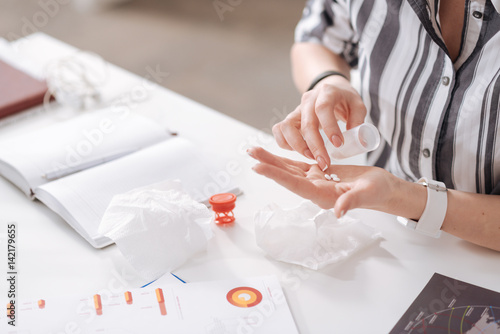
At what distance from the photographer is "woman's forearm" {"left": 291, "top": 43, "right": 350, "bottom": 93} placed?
1.36 metres

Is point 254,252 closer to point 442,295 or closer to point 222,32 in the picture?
point 442,295

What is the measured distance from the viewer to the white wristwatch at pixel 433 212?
3.19ft

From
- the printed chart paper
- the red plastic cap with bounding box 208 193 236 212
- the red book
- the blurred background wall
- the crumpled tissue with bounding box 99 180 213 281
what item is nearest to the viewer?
the printed chart paper

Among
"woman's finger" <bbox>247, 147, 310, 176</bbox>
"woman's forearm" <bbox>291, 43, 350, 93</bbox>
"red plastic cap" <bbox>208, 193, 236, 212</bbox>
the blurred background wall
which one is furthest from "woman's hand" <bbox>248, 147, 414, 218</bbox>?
the blurred background wall

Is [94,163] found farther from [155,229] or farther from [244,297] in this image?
[244,297]

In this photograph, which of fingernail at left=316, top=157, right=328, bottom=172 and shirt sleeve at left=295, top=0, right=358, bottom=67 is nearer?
fingernail at left=316, top=157, right=328, bottom=172

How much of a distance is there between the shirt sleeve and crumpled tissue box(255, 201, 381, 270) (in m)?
0.53

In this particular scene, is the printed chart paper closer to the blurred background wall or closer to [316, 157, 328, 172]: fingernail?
[316, 157, 328, 172]: fingernail

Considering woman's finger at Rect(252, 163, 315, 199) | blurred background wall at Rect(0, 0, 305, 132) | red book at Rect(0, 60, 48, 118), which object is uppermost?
woman's finger at Rect(252, 163, 315, 199)

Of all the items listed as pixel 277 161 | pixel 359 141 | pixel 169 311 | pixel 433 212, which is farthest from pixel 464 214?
pixel 169 311

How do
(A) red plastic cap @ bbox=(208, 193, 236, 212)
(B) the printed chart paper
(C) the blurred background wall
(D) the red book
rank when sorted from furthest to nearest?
1. (C) the blurred background wall
2. (D) the red book
3. (A) red plastic cap @ bbox=(208, 193, 236, 212)
4. (B) the printed chart paper

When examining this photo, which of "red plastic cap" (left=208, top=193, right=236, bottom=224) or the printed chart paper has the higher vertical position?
"red plastic cap" (left=208, top=193, right=236, bottom=224)

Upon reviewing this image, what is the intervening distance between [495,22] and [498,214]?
0.33m

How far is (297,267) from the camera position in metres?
0.96
